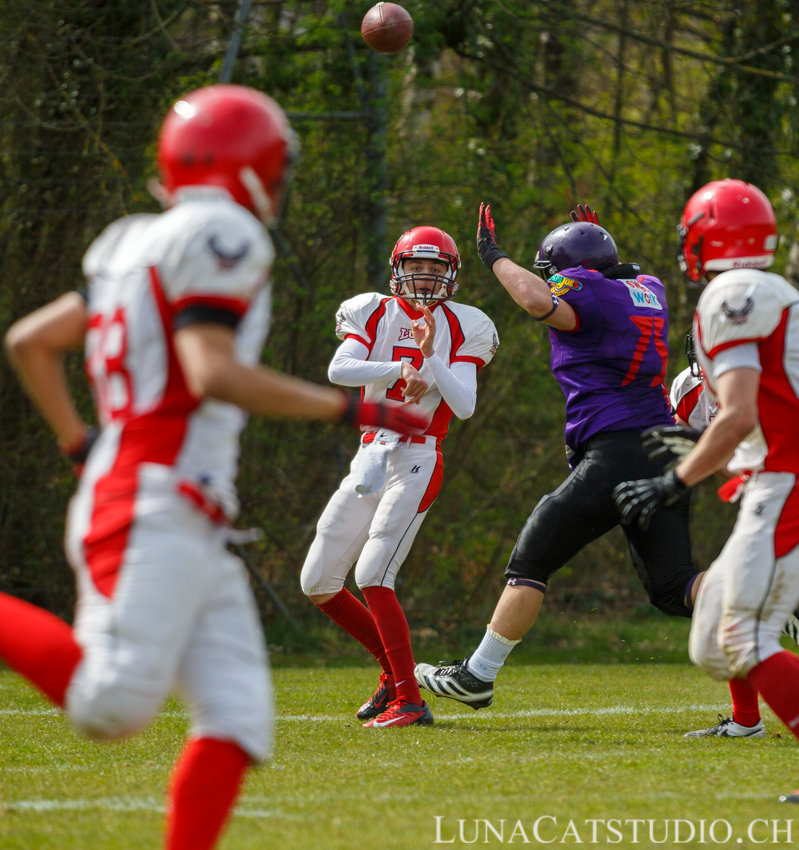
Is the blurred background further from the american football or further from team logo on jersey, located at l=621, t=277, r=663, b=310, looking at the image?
team logo on jersey, located at l=621, t=277, r=663, b=310

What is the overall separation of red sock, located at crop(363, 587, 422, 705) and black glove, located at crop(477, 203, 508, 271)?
1.55 meters

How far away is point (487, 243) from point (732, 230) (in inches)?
77.3

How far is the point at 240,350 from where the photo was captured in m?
2.56

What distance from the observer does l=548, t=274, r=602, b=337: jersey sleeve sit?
5215 millimetres

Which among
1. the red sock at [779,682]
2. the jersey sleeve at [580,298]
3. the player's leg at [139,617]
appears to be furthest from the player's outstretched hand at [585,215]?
the player's leg at [139,617]

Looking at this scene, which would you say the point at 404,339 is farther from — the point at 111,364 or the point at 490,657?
the point at 111,364

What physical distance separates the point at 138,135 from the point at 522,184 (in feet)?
10.4

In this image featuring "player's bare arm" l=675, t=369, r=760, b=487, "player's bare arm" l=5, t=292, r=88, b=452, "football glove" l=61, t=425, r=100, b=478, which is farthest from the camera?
"player's bare arm" l=675, t=369, r=760, b=487

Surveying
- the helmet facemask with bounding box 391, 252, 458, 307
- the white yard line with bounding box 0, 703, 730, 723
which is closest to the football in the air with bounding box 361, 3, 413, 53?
the helmet facemask with bounding box 391, 252, 458, 307

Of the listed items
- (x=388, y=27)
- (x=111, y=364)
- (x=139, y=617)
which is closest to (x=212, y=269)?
(x=111, y=364)

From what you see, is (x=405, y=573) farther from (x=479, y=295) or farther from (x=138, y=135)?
(x=138, y=135)

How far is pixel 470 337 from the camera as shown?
5.65 meters

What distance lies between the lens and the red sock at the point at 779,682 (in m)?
3.58

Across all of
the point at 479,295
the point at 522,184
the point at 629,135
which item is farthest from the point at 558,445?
the point at 629,135
